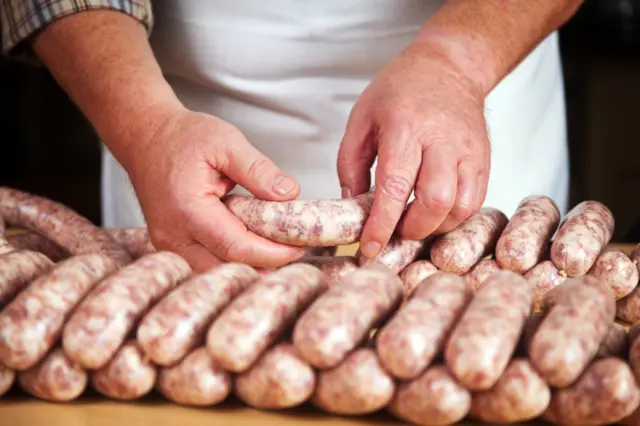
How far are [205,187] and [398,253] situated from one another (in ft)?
1.80

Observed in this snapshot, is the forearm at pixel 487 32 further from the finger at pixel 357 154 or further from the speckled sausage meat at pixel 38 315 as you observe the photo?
the speckled sausage meat at pixel 38 315

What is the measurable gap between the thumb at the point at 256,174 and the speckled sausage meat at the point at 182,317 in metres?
0.46

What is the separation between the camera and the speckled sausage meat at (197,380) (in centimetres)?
162

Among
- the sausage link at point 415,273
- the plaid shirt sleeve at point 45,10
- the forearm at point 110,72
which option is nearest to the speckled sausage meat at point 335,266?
the sausage link at point 415,273

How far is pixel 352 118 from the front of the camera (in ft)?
8.11

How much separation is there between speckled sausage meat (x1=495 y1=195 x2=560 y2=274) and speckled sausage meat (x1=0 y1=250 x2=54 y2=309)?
1160 millimetres

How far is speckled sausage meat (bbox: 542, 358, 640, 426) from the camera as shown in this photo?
1502mm

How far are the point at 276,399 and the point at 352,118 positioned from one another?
1.10 meters

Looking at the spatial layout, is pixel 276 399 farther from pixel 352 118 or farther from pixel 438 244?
pixel 352 118

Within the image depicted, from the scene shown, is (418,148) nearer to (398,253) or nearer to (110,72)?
(398,253)

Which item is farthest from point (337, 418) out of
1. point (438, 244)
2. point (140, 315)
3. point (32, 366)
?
point (438, 244)

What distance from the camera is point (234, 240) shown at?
217 centimetres

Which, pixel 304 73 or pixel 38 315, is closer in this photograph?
pixel 38 315

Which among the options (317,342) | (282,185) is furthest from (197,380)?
(282,185)
